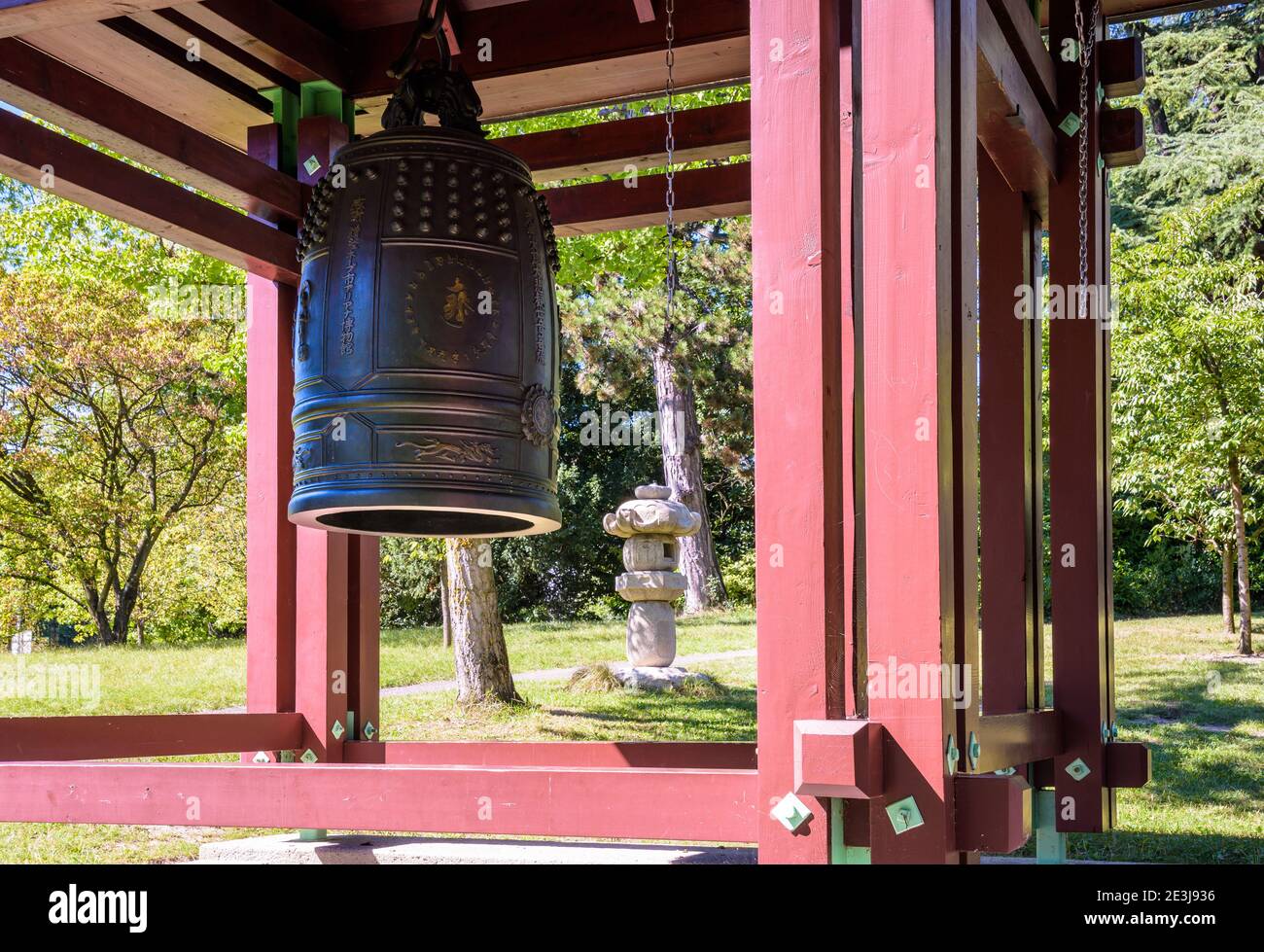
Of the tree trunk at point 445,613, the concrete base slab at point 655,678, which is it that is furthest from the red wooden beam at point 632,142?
the tree trunk at point 445,613

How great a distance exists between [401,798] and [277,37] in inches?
132

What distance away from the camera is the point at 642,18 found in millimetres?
5219

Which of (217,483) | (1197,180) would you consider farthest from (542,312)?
(1197,180)

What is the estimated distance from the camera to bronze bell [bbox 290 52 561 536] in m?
3.83

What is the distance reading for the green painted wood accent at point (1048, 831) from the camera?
16.4ft

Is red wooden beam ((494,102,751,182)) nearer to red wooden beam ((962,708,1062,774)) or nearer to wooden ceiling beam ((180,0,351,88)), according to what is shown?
wooden ceiling beam ((180,0,351,88))

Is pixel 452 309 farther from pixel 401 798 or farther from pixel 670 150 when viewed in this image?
pixel 401 798

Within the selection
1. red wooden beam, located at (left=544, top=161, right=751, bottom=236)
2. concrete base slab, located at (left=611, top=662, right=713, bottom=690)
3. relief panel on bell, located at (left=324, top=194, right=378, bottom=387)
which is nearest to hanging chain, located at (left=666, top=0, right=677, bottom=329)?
red wooden beam, located at (left=544, top=161, right=751, bottom=236)

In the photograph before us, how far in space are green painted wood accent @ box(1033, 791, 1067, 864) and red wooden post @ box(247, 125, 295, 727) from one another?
10.2 ft

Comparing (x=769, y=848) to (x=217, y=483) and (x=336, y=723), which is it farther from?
(x=217, y=483)

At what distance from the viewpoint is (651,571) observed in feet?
50.5

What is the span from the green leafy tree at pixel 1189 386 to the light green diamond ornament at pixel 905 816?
1380 cm

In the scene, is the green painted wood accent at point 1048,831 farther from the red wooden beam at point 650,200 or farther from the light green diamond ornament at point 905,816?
the red wooden beam at point 650,200
